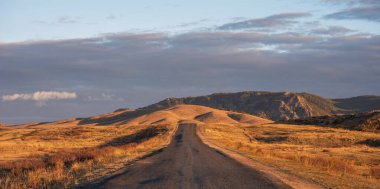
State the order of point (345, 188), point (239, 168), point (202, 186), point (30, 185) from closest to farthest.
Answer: point (202, 186) → point (345, 188) → point (30, 185) → point (239, 168)

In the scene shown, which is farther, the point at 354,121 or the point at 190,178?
the point at 354,121

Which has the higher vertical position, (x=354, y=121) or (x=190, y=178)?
(x=190, y=178)

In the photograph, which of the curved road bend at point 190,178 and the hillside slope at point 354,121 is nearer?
the curved road bend at point 190,178

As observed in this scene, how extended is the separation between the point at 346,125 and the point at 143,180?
102 metres

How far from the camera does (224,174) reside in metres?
21.4

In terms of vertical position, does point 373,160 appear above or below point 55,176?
Answer: below

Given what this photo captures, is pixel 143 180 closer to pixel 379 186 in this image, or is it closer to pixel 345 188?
pixel 345 188

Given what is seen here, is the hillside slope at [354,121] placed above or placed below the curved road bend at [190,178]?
below

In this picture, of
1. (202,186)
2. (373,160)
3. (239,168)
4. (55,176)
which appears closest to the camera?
(202,186)

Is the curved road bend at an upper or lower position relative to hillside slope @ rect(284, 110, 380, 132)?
upper

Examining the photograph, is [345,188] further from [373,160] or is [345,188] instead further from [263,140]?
[263,140]

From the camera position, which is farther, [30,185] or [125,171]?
[125,171]

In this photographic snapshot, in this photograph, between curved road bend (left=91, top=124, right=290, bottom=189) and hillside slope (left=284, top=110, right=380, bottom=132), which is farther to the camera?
hillside slope (left=284, top=110, right=380, bottom=132)

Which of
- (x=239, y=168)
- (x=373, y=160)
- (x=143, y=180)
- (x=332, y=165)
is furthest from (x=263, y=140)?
(x=143, y=180)
